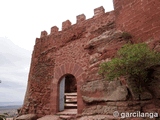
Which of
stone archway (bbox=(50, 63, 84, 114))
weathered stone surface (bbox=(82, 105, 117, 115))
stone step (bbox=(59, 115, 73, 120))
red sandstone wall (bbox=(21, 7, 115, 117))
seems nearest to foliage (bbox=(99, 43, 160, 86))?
weathered stone surface (bbox=(82, 105, 117, 115))

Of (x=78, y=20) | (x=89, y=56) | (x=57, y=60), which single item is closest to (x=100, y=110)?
(x=89, y=56)

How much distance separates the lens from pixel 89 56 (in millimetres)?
5078

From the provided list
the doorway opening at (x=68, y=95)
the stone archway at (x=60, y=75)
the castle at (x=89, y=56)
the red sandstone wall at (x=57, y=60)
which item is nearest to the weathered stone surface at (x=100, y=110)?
the castle at (x=89, y=56)

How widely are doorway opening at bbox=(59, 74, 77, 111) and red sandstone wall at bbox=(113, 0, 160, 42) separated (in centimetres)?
344

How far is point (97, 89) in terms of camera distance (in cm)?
350

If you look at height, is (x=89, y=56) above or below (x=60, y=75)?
above

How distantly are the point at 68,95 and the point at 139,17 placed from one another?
19.7 feet

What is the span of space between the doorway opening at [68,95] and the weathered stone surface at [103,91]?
241cm

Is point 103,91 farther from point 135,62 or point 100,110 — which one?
point 135,62

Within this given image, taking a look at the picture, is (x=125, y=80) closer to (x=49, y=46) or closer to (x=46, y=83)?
(x=46, y=83)

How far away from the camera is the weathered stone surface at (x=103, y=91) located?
305cm

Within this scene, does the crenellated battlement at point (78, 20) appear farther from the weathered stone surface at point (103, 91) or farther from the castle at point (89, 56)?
the weathered stone surface at point (103, 91)

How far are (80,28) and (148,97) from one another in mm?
3958

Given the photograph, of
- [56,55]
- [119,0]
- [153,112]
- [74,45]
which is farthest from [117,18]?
[56,55]
